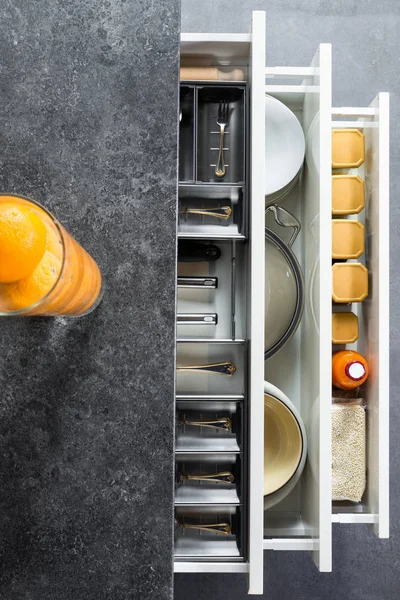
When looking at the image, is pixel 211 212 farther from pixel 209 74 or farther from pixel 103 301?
Answer: pixel 103 301

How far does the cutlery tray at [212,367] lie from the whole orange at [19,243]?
75 centimetres

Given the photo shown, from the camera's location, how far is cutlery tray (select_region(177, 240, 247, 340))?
1267 millimetres

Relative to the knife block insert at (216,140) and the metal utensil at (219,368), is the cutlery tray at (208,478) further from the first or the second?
the knife block insert at (216,140)

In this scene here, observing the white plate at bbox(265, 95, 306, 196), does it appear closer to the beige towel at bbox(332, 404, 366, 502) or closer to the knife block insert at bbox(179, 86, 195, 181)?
the knife block insert at bbox(179, 86, 195, 181)

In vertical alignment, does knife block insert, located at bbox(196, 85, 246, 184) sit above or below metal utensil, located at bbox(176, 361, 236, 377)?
above

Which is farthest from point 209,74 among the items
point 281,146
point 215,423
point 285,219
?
point 215,423

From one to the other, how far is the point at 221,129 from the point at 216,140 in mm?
30

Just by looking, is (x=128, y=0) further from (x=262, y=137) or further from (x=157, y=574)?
(x=157, y=574)

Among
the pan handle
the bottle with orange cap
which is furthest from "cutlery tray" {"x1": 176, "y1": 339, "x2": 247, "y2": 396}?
the pan handle

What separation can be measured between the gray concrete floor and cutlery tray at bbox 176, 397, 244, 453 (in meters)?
0.83

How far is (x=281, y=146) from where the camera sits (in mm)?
1335

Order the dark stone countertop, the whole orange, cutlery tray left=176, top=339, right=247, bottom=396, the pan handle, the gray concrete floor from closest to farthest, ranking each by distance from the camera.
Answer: the whole orange, the dark stone countertop, cutlery tray left=176, top=339, right=247, bottom=396, the pan handle, the gray concrete floor

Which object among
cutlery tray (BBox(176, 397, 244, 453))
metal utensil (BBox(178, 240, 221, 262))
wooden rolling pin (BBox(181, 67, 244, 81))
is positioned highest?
wooden rolling pin (BBox(181, 67, 244, 81))

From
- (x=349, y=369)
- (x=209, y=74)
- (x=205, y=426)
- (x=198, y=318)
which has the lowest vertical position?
(x=205, y=426)
